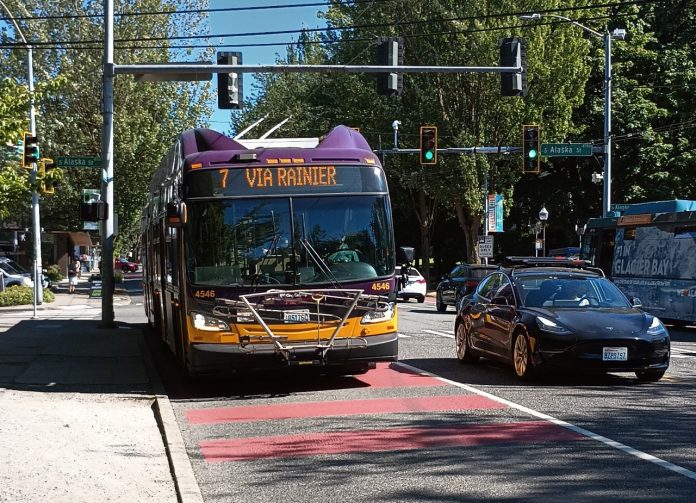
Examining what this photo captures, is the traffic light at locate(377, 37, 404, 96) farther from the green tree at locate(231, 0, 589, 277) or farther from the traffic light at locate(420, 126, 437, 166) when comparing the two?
the green tree at locate(231, 0, 589, 277)

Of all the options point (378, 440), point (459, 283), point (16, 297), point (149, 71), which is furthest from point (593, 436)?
point (16, 297)

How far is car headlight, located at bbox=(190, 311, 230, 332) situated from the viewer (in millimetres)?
11641

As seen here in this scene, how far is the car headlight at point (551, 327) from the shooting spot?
39.5 ft

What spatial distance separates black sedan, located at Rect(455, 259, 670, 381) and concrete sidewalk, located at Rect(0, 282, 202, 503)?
477 centimetres

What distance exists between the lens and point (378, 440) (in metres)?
8.77

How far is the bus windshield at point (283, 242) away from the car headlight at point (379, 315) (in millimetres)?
456

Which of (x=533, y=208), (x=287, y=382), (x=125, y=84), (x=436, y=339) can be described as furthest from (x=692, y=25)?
(x=287, y=382)

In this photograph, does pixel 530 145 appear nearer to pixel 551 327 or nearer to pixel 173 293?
pixel 551 327

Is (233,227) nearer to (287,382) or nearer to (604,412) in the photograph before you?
(287,382)

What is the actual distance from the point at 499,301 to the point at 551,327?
64.7 inches

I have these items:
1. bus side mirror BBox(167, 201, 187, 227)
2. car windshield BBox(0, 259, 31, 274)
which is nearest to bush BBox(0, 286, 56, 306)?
car windshield BBox(0, 259, 31, 274)

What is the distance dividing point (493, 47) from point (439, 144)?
215 inches

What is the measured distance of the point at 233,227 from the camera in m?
11.9

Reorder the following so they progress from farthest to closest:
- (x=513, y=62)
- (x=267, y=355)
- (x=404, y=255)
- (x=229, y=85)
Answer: (x=513, y=62) < (x=229, y=85) < (x=404, y=255) < (x=267, y=355)
